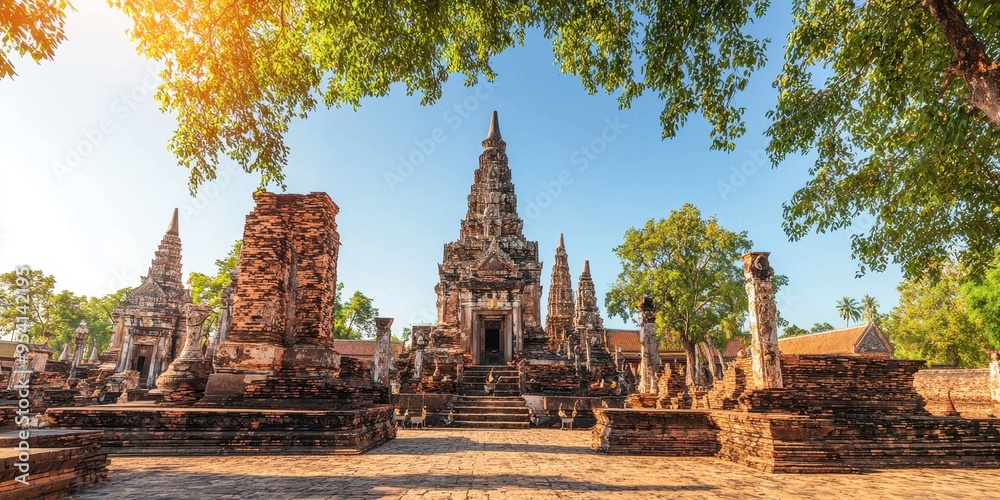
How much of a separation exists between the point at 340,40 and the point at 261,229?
4111 millimetres

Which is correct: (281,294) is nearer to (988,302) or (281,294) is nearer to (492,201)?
(492,201)

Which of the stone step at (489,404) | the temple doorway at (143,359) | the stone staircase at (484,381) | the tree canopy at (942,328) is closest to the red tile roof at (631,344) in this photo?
the tree canopy at (942,328)

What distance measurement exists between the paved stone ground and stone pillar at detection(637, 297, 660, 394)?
517 cm

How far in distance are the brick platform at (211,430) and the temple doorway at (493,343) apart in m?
18.9

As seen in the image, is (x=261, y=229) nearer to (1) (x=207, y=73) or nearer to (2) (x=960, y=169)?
(1) (x=207, y=73)

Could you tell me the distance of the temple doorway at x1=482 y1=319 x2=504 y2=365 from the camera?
26.8 metres

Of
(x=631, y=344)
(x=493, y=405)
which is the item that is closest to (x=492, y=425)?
(x=493, y=405)

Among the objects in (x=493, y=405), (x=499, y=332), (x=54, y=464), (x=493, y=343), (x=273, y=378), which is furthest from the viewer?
(x=493, y=343)

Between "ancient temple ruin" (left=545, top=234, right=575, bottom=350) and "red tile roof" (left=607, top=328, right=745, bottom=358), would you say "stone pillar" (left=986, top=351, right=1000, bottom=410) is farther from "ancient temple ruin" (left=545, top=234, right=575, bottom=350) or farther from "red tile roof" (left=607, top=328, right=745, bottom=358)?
"red tile roof" (left=607, top=328, right=745, bottom=358)

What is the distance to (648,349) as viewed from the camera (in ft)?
45.2

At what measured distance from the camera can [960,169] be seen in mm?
7113

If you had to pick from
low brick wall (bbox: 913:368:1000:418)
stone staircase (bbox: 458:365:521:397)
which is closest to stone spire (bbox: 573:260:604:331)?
stone staircase (bbox: 458:365:521:397)

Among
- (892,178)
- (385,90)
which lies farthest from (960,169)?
(385,90)

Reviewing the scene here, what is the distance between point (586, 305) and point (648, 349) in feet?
83.5
